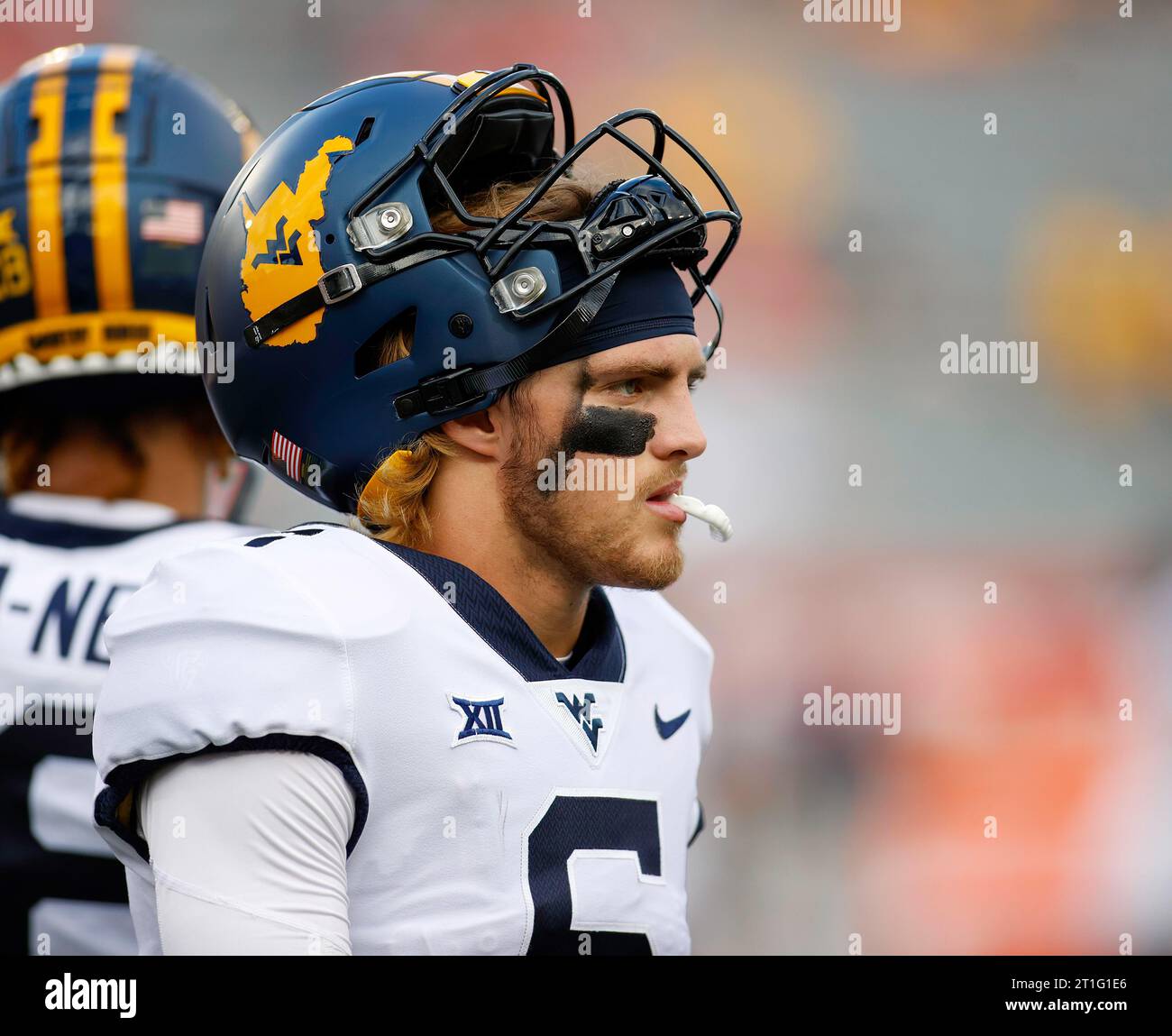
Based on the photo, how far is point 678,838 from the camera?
1699 mm

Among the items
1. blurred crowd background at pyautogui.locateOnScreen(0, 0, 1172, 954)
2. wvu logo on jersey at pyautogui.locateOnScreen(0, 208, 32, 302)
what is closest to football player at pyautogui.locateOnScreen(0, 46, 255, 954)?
wvu logo on jersey at pyautogui.locateOnScreen(0, 208, 32, 302)

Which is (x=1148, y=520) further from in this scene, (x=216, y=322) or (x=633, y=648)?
(x=216, y=322)

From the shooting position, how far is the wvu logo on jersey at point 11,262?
6.68 ft

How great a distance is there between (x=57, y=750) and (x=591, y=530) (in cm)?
78

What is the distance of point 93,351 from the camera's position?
6.64 ft

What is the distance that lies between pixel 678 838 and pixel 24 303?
1.22 metres

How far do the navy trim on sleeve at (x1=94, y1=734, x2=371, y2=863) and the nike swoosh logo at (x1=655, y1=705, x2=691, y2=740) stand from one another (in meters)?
0.48

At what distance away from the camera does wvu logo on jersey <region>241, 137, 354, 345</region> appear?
1.59 meters

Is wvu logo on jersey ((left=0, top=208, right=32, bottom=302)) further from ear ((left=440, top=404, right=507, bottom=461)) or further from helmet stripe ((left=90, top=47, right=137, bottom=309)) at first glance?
ear ((left=440, top=404, right=507, bottom=461))

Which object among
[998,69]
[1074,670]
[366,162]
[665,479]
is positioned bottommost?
[1074,670]

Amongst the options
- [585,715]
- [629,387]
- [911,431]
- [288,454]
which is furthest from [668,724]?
[911,431]

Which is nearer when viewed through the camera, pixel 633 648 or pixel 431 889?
pixel 431 889

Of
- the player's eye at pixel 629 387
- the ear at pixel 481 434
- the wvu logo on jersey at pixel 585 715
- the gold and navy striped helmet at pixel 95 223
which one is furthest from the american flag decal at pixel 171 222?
the wvu logo on jersey at pixel 585 715

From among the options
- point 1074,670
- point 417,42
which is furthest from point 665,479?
point 417,42
